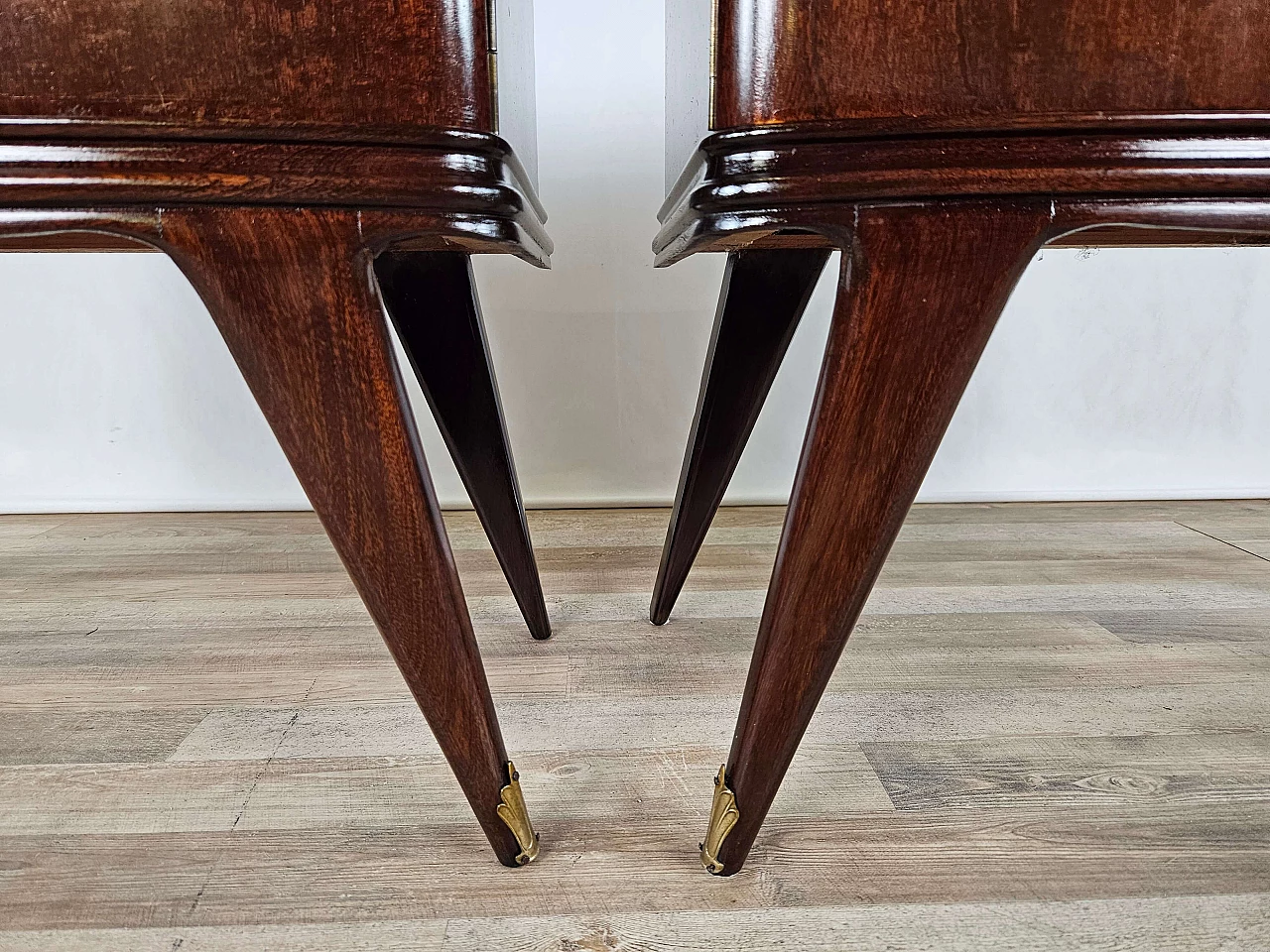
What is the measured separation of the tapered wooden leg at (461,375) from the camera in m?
0.68

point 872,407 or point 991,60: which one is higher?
point 991,60

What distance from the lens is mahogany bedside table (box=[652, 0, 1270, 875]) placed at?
333 millimetres

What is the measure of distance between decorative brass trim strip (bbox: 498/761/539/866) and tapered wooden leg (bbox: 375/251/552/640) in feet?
1.02

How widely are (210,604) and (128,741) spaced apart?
0.30 m

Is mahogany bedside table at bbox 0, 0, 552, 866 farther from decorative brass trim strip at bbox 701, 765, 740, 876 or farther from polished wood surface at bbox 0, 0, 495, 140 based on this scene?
decorative brass trim strip at bbox 701, 765, 740, 876

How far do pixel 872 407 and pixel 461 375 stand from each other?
41 cm

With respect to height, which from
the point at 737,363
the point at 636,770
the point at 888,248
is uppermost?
the point at 888,248

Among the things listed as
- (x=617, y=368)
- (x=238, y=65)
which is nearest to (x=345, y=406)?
(x=238, y=65)

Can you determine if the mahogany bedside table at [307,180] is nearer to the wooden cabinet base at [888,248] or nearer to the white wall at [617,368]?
the wooden cabinet base at [888,248]

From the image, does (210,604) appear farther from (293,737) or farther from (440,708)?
(440,708)

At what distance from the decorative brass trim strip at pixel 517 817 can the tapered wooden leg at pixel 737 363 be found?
36cm

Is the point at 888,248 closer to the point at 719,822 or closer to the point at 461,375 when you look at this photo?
the point at 719,822

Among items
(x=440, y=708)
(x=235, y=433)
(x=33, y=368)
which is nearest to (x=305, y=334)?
(x=440, y=708)

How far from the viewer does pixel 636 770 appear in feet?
1.92
